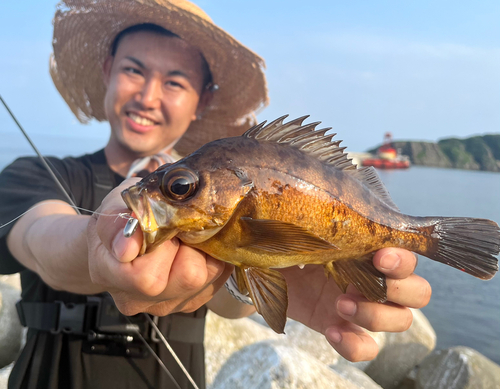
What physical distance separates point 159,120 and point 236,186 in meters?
2.07

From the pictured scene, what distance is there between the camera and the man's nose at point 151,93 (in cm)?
294

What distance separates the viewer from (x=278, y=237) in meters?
1.37

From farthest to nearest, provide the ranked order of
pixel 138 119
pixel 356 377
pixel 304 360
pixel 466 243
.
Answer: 1. pixel 356 377
2. pixel 304 360
3. pixel 138 119
4. pixel 466 243

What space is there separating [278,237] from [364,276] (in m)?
0.63

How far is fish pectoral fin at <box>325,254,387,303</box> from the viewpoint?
1.69m

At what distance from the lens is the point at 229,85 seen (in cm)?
372

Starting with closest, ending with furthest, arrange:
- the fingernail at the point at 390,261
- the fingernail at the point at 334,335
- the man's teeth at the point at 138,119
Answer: the fingernail at the point at 390,261
the fingernail at the point at 334,335
the man's teeth at the point at 138,119

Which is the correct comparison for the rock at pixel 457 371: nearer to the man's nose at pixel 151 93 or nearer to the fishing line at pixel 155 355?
the fishing line at pixel 155 355

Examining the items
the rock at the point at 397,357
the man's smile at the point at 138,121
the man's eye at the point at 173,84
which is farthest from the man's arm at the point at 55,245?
the rock at the point at 397,357

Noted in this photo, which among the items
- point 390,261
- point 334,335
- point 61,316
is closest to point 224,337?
point 61,316

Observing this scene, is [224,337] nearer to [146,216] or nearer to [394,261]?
[394,261]

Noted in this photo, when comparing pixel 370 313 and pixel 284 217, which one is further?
pixel 370 313

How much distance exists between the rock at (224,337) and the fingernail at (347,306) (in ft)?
8.36

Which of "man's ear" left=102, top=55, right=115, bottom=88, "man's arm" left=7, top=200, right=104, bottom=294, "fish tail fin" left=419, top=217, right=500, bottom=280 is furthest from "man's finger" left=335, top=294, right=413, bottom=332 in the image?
"man's ear" left=102, top=55, right=115, bottom=88
